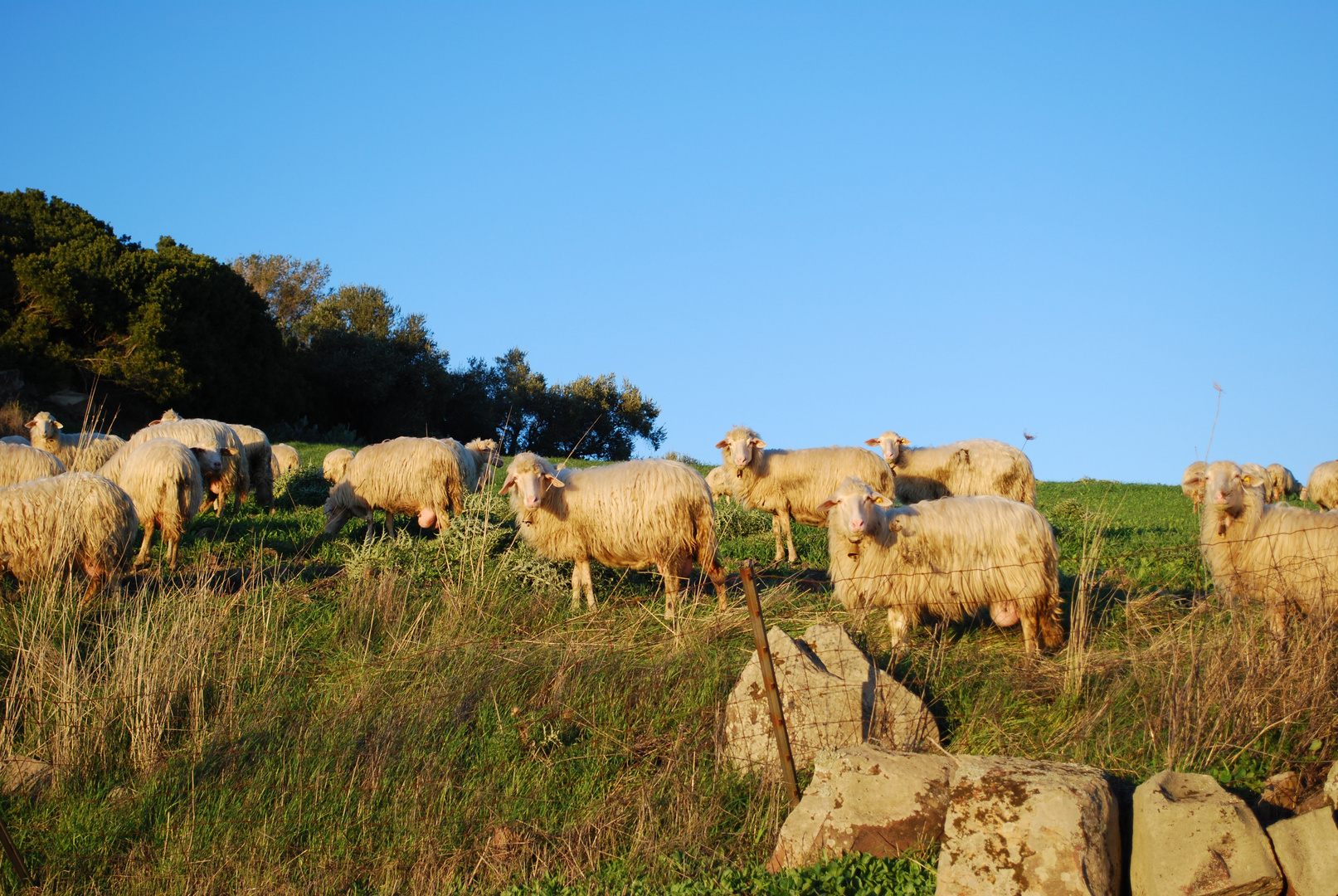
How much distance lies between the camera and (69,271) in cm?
3353

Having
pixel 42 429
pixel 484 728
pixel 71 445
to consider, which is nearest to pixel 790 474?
pixel 484 728

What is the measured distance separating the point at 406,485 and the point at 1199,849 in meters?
11.6

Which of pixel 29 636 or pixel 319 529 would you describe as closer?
pixel 29 636

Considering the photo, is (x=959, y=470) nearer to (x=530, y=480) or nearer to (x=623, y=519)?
(x=623, y=519)

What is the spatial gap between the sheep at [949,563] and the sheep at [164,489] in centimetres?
822

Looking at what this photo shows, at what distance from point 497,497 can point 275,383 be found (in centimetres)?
3179

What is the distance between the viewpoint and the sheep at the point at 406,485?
1394cm

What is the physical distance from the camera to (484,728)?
6387 mm

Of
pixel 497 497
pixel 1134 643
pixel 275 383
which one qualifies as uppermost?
pixel 275 383

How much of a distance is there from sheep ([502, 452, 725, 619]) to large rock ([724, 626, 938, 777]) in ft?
11.3

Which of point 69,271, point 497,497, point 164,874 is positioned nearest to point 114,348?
point 69,271

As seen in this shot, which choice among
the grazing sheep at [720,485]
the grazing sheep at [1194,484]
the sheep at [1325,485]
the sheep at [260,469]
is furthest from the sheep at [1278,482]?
the sheep at [260,469]

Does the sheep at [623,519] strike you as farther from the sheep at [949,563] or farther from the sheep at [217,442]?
the sheep at [217,442]

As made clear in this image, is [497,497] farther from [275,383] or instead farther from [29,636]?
[275,383]
